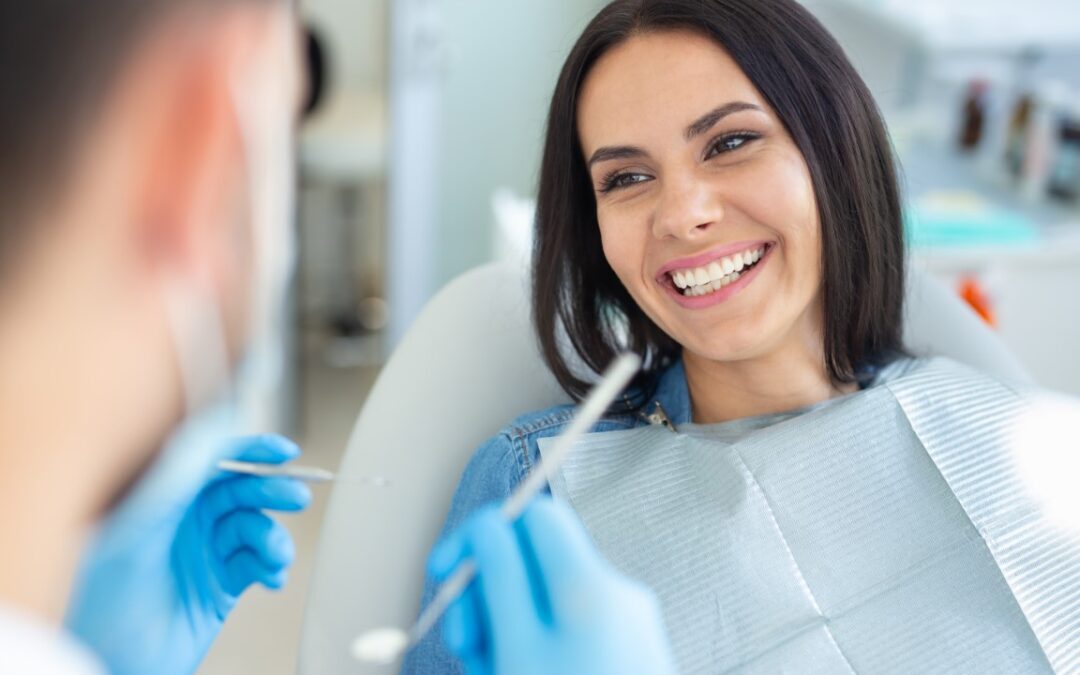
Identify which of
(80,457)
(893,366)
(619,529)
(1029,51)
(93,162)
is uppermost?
(1029,51)

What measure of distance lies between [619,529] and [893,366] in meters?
→ 0.41

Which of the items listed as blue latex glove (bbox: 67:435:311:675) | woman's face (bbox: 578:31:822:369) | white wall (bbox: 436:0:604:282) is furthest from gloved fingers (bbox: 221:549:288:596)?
white wall (bbox: 436:0:604:282)

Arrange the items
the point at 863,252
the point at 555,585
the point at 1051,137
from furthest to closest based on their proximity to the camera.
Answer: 1. the point at 1051,137
2. the point at 863,252
3. the point at 555,585

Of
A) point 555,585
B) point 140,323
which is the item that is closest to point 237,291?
point 140,323

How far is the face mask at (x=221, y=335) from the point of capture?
40 centimetres

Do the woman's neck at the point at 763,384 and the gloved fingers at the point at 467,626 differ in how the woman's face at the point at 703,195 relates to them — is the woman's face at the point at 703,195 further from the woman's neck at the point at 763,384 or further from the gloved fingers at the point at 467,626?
the gloved fingers at the point at 467,626

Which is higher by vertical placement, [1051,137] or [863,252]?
[1051,137]

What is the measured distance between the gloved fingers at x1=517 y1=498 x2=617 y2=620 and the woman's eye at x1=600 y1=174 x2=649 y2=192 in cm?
48

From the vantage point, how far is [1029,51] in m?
2.38

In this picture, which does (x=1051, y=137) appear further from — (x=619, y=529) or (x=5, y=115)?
(x=5, y=115)

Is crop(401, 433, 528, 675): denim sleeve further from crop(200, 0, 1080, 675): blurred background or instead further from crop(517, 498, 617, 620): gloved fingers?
crop(200, 0, 1080, 675): blurred background

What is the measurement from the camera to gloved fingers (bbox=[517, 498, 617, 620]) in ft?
2.01

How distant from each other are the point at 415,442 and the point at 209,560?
0.85 ft

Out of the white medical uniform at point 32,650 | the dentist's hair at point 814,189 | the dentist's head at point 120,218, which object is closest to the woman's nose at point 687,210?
the dentist's hair at point 814,189
